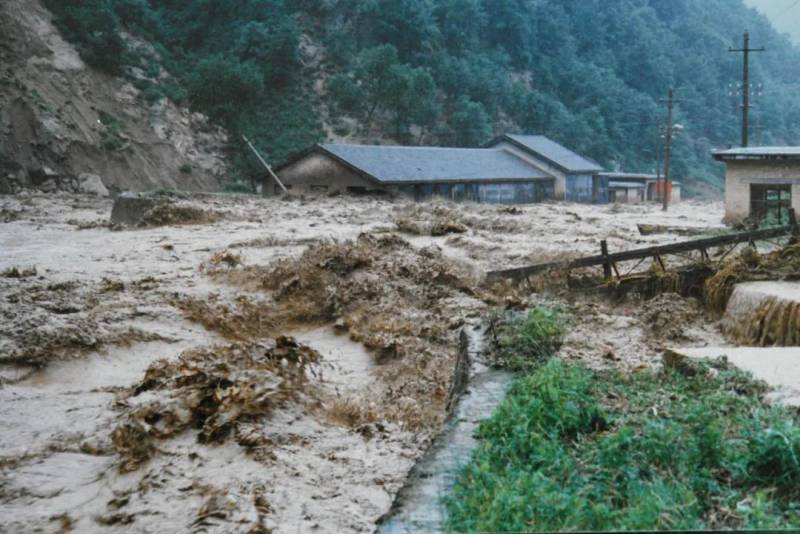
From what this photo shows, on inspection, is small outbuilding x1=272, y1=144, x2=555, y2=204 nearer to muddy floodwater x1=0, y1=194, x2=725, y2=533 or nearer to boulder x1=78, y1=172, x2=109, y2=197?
boulder x1=78, y1=172, x2=109, y2=197

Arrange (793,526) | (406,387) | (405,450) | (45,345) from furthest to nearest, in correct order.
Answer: (45,345) → (406,387) → (405,450) → (793,526)

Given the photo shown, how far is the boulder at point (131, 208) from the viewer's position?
78.1 ft

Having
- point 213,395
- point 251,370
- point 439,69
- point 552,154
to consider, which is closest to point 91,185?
point 552,154

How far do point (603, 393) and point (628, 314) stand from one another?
6.75 metres

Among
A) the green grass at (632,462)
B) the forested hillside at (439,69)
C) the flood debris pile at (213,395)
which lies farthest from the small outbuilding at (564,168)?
the green grass at (632,462)

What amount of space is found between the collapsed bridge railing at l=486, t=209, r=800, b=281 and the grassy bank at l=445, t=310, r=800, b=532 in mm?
7525

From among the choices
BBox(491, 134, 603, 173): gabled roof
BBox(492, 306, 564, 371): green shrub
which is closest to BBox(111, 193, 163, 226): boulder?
BBox(492, 306, 564, 371): green shrub

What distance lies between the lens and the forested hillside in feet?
149

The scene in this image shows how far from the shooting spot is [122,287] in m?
13.3

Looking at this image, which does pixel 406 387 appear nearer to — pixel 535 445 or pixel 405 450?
pixel 405 450

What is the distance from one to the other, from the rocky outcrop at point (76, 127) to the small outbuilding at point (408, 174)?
6318 mm

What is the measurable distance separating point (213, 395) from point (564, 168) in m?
37.4

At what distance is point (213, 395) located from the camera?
821cm

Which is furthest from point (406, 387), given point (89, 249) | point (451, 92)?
point (451, 92)
